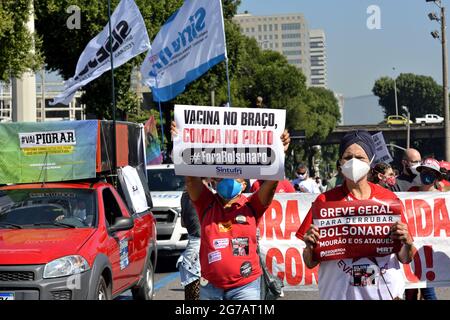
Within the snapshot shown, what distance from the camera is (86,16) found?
124 feet

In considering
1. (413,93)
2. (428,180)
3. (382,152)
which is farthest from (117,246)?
(413,93)

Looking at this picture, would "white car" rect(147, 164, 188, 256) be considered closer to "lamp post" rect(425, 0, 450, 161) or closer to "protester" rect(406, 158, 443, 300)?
"protester" rect(406, 158, 443, 300)

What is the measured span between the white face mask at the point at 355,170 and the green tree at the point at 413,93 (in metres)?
150

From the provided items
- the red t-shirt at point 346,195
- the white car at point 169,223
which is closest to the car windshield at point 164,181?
the white car at point 169,223

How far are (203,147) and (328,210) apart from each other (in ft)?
3.99

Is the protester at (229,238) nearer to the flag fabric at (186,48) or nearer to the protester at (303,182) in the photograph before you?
the flag fabric at (186,48)

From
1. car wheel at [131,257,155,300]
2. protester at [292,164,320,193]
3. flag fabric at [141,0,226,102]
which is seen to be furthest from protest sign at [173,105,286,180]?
protester at [292,164,320,193]

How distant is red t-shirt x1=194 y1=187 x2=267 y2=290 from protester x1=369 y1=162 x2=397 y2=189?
157 inches

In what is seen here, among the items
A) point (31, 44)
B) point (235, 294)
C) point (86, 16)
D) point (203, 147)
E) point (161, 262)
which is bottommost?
point (161, 262)

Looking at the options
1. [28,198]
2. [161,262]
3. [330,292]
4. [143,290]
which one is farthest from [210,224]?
[161,262]

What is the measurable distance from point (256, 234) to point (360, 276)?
1.73 metres

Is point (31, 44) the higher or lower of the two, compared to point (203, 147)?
higher

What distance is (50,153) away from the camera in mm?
10227
